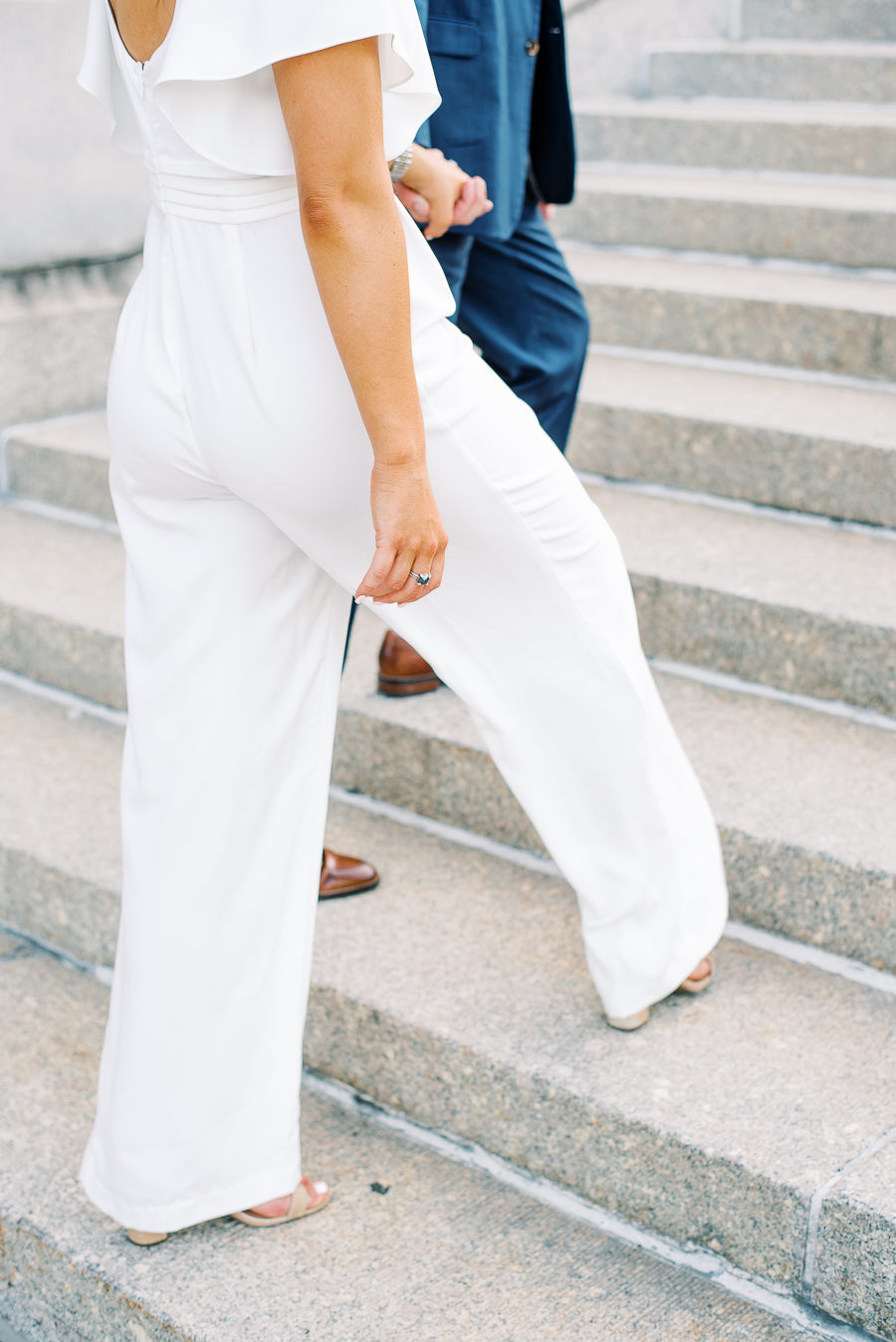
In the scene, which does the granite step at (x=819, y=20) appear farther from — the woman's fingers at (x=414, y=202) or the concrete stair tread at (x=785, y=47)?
the woman's fingers at (x=414, y=202)

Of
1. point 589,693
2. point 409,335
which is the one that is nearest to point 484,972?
point 589,693

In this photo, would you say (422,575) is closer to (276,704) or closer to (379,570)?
(379,570)

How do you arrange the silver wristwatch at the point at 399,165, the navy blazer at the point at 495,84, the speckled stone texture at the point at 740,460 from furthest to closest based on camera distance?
the speckled stone texture at the point at 740,460, the navy blazer at the point at 495,84, the silver wristwatch at the point at 399,165

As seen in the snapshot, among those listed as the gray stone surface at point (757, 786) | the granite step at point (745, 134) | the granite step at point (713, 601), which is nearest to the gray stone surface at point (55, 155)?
the granite step at point (713, 601)

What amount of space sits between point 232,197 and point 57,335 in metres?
2.56

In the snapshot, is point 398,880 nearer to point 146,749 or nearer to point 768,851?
point 768,851

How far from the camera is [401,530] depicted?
1.36 m

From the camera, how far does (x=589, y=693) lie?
1674mm

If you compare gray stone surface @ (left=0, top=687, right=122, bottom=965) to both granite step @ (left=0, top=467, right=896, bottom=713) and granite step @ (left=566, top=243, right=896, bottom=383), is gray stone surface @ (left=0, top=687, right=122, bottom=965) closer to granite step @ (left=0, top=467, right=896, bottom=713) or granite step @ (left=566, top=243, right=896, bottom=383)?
granite step @ (left=0, top=467, right=896, bottom=713)

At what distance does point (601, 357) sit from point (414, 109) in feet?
7.77

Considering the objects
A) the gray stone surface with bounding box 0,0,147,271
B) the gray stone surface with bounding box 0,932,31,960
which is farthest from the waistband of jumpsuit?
the gray stone surface with bounding box 0,0,147,271

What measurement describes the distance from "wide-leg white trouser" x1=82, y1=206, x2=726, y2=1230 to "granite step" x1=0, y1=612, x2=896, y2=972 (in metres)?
0.31

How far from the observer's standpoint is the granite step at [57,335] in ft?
12.0

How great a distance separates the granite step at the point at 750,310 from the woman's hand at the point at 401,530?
85.9 inches
